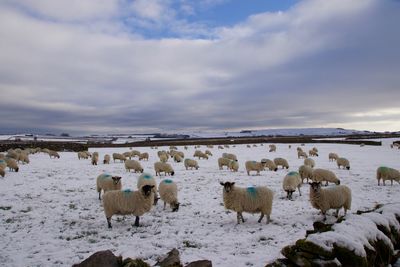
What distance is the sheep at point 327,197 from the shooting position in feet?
38.6

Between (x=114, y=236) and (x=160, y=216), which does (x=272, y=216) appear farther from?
(x=114, y=236)

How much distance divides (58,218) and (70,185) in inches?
307

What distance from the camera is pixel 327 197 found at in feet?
38.9

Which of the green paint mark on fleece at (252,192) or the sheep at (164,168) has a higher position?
the green paint mark on fleece at (252,192)

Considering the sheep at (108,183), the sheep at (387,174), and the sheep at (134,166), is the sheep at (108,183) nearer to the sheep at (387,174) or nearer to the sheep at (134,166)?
the sheep at (134,166)

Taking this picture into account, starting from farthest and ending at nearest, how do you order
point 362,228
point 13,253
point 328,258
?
point 13,253, point 362,228, point 328,258

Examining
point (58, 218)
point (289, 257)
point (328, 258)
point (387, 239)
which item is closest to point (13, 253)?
point (58, 218)

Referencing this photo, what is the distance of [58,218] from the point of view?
1232cm

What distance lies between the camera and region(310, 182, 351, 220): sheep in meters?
11.8

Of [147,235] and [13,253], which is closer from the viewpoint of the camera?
[13,253]

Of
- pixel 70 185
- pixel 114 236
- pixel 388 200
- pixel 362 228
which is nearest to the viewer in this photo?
pixel 362 228

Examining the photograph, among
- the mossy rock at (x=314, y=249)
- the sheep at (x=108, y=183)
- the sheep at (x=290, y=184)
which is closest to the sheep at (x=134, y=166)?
the sheep at (x=108, y=183)

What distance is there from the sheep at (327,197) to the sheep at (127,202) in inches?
229

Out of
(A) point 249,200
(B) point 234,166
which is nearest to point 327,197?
(A) point 249,200
